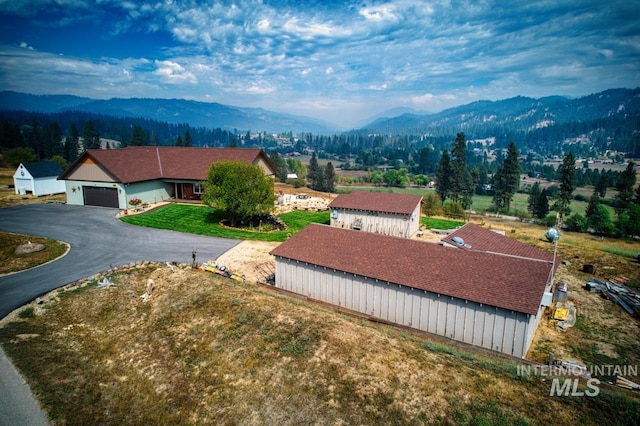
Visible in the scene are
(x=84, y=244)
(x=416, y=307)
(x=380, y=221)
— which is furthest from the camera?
(x=380, y=221)

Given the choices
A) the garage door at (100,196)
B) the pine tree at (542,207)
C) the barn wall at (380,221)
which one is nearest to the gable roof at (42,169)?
the garage door at (100,196)

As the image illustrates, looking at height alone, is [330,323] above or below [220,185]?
below

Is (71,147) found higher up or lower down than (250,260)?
higher up

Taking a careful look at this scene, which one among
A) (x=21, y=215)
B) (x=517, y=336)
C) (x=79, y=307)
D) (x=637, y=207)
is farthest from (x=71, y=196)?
(x=637, y=207)

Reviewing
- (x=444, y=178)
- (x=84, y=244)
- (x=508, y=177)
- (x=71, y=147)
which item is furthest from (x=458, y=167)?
(x=71, y=147)

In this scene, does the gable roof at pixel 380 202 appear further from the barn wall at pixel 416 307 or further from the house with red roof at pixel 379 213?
the barn wall at pixel 416 307

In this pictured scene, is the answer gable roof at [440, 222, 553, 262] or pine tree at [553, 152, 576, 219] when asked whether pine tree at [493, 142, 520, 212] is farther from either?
gable roof at [440, 222, 553, 262]

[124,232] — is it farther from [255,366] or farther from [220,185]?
[255,366]

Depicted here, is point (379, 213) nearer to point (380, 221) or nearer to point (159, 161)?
point (380, 221)
